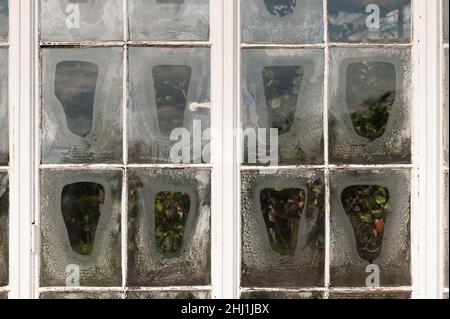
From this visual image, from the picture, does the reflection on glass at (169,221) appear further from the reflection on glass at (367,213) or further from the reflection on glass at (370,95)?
the reflection on glass at (370,95)

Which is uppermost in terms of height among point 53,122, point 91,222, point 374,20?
point 374,20

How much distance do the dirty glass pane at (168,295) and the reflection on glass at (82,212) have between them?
0.28 metres

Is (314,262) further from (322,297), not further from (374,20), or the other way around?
(374,20)

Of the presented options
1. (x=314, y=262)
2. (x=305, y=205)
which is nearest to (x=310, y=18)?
(x=305, y=205)

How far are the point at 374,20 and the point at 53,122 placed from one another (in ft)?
5.00

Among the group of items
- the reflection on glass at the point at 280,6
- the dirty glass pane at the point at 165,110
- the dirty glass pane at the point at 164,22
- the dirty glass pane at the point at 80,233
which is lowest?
the dirty glass pane at the point at 80,233

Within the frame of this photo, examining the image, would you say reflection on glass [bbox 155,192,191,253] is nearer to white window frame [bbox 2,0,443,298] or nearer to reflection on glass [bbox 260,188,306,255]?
white window frame [bbox 2,0,443,298]

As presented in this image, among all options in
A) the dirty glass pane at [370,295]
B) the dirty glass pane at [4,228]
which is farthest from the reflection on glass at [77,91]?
the dirty glass pane at [370,295]

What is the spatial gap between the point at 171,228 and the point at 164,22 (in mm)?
932

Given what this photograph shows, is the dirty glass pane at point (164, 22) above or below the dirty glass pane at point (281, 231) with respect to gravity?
above

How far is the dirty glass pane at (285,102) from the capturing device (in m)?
3.04

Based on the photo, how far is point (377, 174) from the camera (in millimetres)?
3039

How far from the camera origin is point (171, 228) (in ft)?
9.95

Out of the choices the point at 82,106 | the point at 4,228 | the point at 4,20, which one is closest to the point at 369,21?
the point at 82,106
